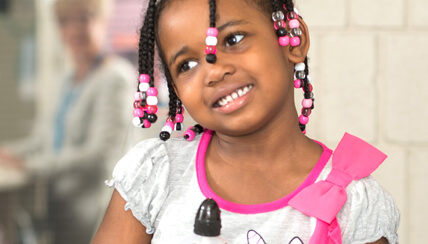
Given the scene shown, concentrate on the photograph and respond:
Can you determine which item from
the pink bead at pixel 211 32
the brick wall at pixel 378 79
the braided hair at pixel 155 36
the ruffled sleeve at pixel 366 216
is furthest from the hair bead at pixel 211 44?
the brick wall at pixel 378 79

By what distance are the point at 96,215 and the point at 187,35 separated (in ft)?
4.85

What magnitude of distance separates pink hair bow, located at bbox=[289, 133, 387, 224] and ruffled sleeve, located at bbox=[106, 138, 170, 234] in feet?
0.84

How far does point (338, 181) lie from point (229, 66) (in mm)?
294

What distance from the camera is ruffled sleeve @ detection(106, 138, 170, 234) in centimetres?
115

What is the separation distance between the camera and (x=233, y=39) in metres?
1.12

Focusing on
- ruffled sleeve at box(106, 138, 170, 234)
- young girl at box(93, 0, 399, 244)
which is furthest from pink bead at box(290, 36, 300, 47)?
ruffled sleeve at box(106, 138, 170, 234)

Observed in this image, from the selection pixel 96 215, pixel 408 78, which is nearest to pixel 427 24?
pixel 408 78

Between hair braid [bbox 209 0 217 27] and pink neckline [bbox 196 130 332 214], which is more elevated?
hair braid [bbox 209 0 217 27]

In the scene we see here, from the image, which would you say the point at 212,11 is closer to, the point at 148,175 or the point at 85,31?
the point at 148,175

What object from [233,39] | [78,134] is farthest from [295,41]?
[78,134]

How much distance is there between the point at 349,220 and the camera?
110 centimetres

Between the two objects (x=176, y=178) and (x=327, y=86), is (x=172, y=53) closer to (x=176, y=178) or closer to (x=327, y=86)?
(x=176, y=178)

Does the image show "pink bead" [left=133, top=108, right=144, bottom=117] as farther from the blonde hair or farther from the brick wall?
the blonde hair

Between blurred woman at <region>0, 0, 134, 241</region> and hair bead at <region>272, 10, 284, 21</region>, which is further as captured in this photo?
blurred woman at <region>0, 0, 134, 241</region>
